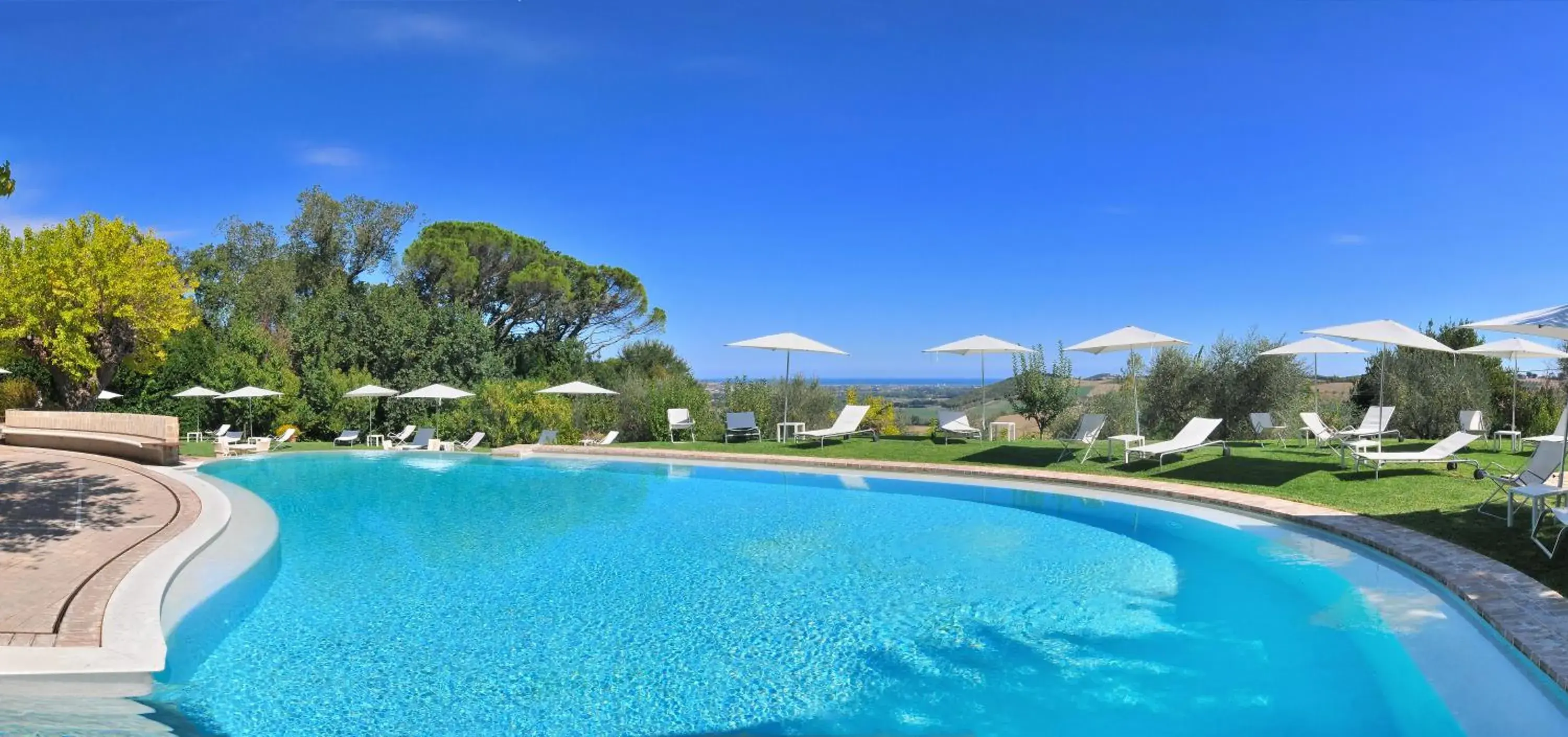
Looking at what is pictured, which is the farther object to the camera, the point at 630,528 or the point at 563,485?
the point at 563,485

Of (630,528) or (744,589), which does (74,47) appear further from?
(744,589)

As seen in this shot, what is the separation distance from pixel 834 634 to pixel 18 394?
920 inches

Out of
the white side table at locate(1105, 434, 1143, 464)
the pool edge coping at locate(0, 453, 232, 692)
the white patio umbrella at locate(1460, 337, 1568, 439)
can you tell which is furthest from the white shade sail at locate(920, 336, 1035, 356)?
the pool edge coping at locate(0, 453, 232, 692)

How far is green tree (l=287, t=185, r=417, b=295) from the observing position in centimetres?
2767

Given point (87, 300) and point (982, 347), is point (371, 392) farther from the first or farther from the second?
point (982, 347)

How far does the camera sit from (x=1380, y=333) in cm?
995

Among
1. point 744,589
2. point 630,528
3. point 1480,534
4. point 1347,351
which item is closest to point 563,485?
point 630,528

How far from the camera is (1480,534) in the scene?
6.62 meters

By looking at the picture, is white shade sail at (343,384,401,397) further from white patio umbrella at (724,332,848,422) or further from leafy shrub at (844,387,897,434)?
leafy shrub at (844,387,897,434)

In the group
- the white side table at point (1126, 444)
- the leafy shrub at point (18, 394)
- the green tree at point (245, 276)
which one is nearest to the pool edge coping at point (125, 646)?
the white side table at point (1126, 444)

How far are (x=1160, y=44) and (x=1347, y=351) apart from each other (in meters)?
6.46

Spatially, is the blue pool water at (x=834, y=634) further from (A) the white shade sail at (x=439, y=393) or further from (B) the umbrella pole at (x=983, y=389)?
(A) the white shade sail at (x=439, y=393)

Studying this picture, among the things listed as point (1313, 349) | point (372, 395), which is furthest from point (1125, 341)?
point (372, 395)

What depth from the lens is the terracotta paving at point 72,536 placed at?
457cm
